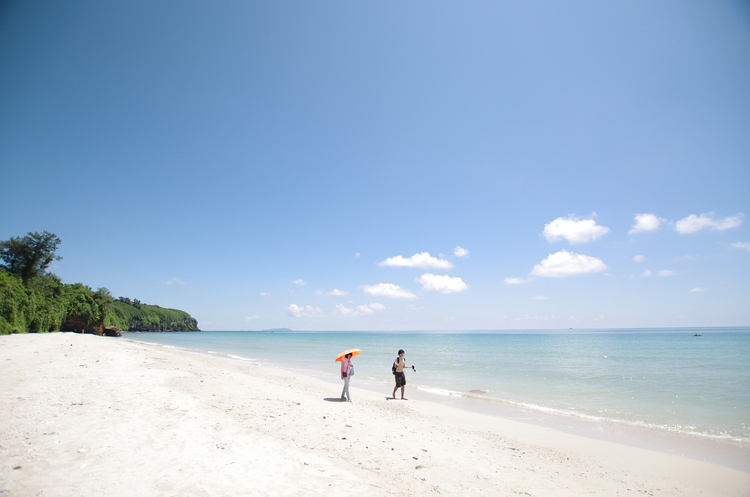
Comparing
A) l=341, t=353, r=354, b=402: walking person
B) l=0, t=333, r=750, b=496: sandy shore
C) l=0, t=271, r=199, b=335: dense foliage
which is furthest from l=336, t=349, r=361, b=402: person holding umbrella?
l=0, t=271, r=199, b=335: dense foliage

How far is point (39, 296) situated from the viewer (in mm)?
34031

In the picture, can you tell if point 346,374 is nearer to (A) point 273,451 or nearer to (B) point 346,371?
(B) point 346,371

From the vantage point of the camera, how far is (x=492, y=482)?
5.43 metres

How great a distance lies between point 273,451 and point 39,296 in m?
45.2

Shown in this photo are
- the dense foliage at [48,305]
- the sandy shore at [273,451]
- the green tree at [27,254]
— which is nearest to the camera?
the sandy shore at [273,451]

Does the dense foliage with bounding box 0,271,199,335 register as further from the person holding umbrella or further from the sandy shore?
the person holding umbrella

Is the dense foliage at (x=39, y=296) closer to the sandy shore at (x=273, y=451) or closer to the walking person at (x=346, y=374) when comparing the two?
the sandy shore at (x=273, y=451)

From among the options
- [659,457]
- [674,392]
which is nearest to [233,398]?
[659,457]

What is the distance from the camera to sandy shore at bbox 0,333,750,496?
4605 millimetres

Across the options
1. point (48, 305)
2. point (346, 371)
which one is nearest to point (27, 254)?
point (48, 305)

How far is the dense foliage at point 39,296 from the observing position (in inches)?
A: 1113

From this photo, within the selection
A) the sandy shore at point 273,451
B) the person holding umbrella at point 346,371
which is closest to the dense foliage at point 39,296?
the sandy shore at point 273,451

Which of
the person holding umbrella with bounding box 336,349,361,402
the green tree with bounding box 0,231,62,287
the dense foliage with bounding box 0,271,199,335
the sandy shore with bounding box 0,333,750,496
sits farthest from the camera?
the green tree with bounding box 0,231,62,287

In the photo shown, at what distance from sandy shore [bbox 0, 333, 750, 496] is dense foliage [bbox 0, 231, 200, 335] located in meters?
26.9
